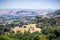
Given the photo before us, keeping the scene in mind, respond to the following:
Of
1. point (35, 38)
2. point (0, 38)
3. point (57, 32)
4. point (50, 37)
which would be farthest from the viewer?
point (57, 32)

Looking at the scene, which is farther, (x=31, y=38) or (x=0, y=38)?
(x=31, y=38)

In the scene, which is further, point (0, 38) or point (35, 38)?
point (35, 38)

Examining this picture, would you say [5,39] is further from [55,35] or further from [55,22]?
[55,22]

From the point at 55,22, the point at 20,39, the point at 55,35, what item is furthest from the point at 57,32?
the point at 55,22

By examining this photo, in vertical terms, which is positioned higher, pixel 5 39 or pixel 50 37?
pixel 5 39

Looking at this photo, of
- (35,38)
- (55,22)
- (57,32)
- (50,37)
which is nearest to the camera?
(35,38)

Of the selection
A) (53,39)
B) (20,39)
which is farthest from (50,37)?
(20,39)

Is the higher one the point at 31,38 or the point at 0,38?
the point at 0,38

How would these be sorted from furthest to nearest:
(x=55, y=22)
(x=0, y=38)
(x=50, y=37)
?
(x=55, y=22) → (x=50, y=37) → (x=0, y=38)

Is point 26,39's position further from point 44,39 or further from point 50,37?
point 50,37
